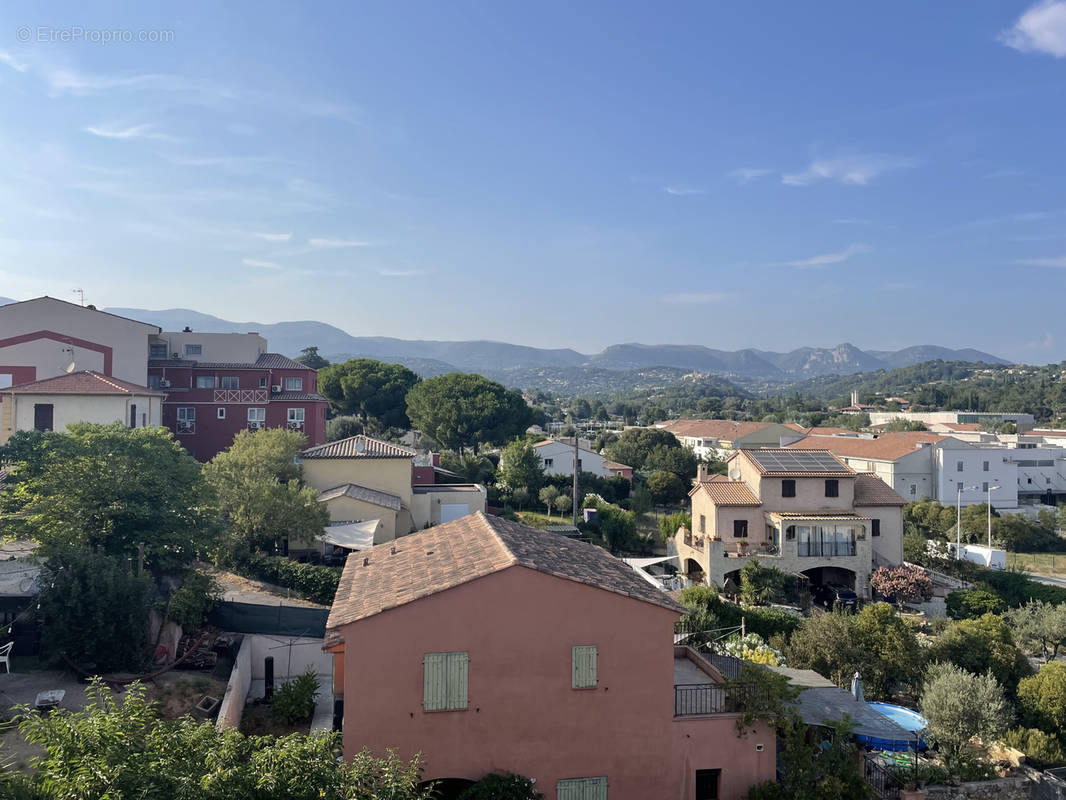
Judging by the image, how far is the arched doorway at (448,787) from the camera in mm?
12488

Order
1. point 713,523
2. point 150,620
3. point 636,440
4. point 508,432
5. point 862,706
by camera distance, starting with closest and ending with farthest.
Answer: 1. point 862,706
2. point 150,620
3. point 713,523
4. point 508,432
5. point 636,440

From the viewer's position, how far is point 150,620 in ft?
64.0

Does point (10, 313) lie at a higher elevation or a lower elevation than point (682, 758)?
higher

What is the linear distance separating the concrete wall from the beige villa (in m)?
24.5

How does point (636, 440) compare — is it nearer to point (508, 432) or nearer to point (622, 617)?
point (508, 432)

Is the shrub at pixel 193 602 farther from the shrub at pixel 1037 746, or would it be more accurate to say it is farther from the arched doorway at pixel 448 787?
the shrub at pixel 1037 746

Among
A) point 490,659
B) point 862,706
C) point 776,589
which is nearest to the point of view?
point 490,659

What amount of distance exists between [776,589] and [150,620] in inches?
1087

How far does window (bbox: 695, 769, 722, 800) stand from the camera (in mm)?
13336

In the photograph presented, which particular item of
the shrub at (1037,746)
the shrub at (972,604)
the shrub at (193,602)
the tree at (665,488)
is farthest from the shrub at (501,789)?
the tree at (665,488)

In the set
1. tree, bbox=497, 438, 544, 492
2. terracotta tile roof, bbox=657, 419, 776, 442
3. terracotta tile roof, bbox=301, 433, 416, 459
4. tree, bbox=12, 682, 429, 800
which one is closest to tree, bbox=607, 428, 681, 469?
terracotta tile roof, bbox=657, 419, 776, 442

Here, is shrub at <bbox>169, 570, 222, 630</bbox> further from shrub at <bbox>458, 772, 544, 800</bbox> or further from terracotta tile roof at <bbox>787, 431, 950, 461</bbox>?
terracotta tile roof at <bbox>787, 431, 950, 461</bbox>

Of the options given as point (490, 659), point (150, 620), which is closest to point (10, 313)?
point (150, 620)

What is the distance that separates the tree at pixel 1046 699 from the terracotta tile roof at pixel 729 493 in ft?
60.4
